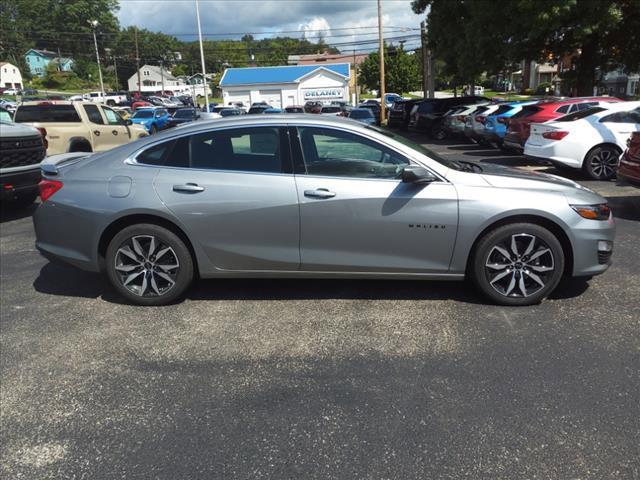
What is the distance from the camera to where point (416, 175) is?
405 cm

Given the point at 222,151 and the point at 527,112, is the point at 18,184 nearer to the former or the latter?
the point at 222,151

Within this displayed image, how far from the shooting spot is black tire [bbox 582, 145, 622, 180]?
10.4 m

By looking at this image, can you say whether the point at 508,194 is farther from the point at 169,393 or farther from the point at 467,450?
the point at 169,393

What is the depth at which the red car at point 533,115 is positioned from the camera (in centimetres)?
1367

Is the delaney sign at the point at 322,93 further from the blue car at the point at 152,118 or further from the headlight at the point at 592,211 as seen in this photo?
the headlight at the point at 592,211

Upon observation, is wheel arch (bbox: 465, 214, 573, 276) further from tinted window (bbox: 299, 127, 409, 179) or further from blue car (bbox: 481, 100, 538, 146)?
blue car (bbox: 481, 100, 538, 146)

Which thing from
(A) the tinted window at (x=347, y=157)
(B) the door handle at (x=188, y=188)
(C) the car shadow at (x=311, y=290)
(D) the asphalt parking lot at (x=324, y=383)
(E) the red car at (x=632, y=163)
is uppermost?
(A) the tinted window at (x=347, y=157)

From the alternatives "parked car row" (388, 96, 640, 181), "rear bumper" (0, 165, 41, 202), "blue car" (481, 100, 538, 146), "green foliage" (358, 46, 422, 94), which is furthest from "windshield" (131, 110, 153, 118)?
"green foliage" (358, 46, 422, 94)

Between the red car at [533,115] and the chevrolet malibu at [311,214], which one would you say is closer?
the chevrolet malibu at [311,214]

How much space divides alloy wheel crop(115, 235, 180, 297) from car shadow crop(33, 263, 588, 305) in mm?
262

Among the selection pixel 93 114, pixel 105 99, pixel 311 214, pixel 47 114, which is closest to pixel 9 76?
pixel 105 99

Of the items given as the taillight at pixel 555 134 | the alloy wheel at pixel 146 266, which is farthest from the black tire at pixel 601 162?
the alloy wheel at pixel 146 266

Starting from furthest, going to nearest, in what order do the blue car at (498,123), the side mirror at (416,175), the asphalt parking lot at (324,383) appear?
1. the blue car at (498,123)
2. the side mirror at (416,175)
3. the asphalt parking lot at (324,383)

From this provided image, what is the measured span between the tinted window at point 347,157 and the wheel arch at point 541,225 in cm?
82
